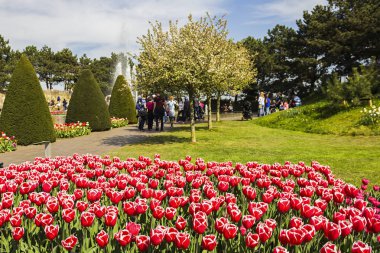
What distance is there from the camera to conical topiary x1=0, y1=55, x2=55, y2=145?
1466cm

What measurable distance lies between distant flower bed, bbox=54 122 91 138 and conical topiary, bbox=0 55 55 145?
6.99 feet

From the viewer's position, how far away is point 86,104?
1991 centimetres

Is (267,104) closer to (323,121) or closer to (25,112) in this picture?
(323,121)

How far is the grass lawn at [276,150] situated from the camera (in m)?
9.64

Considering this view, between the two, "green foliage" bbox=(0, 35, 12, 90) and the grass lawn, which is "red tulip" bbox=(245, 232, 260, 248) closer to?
the grass lawn

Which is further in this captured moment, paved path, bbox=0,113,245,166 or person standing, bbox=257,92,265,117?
person standing, bbox=257,92,265,117

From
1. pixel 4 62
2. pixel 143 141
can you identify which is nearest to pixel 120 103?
pixel 143 141

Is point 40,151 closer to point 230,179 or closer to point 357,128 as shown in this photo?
point 230,179

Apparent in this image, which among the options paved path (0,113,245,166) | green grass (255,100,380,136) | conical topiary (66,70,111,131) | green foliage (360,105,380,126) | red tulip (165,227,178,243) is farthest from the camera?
conical topiary (66,70,111,131)

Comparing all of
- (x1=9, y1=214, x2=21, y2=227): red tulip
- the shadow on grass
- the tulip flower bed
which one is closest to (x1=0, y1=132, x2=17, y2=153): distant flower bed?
the shadow on grass

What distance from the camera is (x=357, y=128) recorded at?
17.3 m

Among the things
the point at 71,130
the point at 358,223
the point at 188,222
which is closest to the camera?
the point at 358,223

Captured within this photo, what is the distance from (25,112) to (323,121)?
50.1 ft

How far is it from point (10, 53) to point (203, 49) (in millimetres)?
59091
